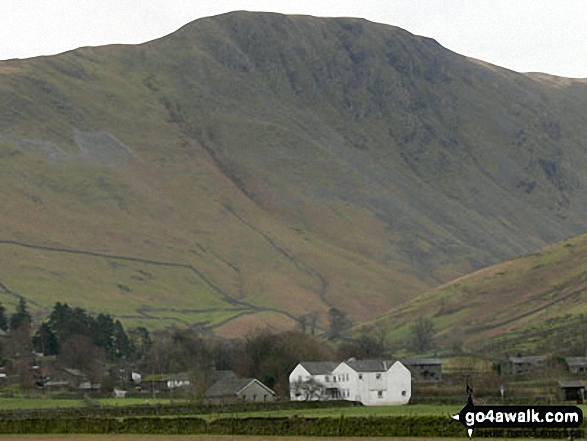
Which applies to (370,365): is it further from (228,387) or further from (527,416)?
(527,416)

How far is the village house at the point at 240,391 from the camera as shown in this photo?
15875cm

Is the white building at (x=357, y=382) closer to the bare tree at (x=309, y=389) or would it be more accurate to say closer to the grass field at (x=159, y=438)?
the bare tree at (x=309, y=389)

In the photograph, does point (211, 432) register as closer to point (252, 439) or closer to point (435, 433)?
point (252, 439)

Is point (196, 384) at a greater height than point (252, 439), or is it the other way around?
point (196, 384)

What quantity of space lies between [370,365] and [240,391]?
23084 mm

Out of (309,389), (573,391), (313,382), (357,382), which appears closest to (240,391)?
(309,389)

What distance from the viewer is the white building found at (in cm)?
16950

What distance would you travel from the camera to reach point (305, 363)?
179m

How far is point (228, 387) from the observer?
543 ft

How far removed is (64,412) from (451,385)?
82461mm

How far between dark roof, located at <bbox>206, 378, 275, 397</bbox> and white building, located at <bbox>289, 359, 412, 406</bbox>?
6321mm

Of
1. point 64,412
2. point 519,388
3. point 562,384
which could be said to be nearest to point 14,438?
point 64,412

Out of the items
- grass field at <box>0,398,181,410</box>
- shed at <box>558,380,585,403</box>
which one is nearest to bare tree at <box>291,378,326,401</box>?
grass field at <box>0,398,181,410</box>

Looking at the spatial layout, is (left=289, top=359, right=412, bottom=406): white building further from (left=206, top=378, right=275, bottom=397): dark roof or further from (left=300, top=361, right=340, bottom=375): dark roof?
(left=206, top=378, right=275, bottom=397): dark roof
